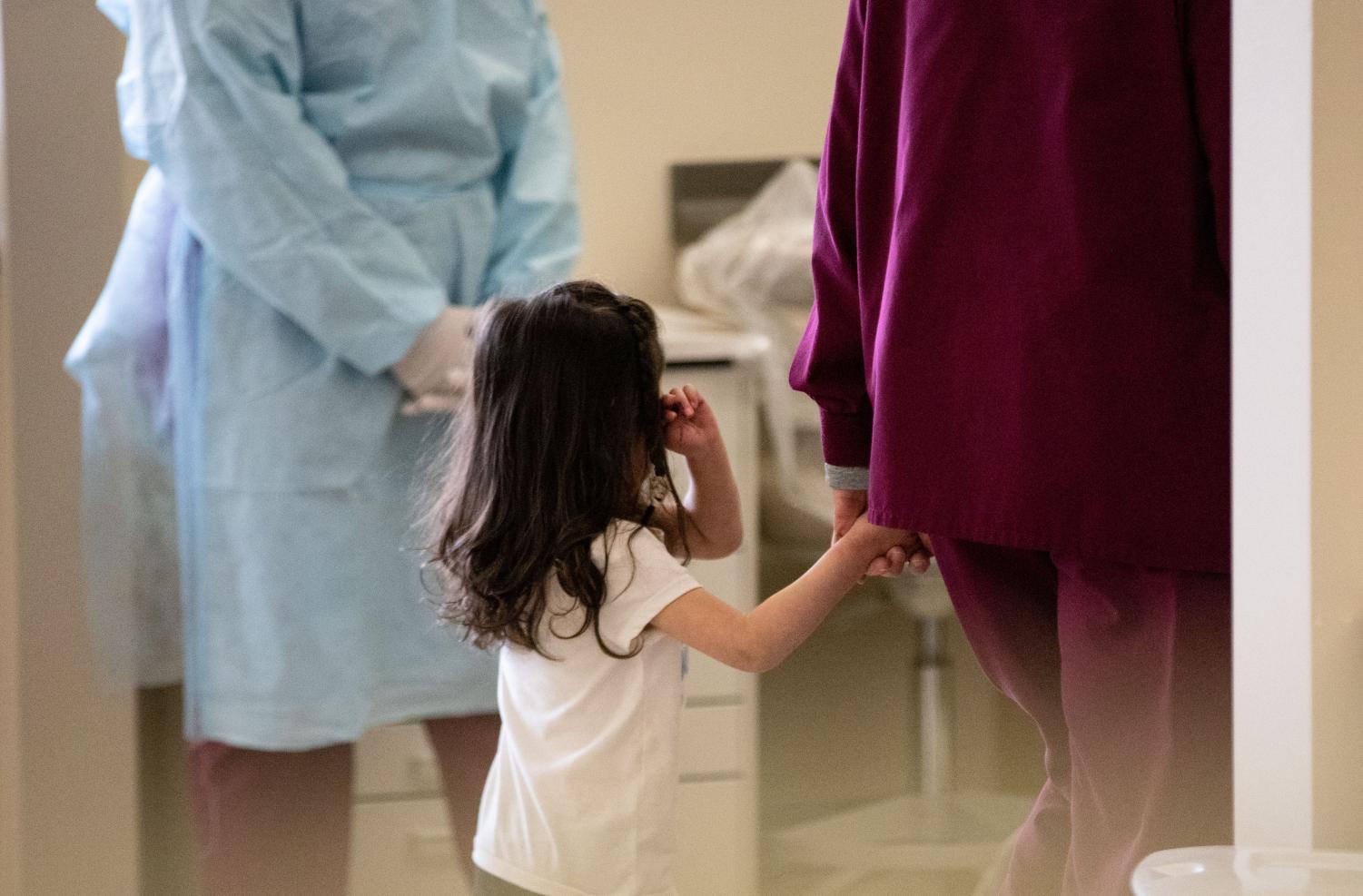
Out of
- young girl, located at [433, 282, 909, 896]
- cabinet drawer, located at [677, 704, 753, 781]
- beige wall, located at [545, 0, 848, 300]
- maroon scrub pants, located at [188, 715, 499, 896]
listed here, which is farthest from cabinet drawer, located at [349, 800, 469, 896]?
beige wall, located at [545, 0, 848, 300]

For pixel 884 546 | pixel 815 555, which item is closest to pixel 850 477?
pixel 884 546

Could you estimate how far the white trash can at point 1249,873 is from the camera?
15.9 inches

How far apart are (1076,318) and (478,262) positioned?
2.31ft

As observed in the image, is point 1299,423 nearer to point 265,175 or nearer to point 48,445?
point 265,175

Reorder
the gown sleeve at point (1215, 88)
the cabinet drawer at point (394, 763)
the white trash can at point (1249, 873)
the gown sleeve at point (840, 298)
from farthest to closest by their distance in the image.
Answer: the cabinet drawer at point (394, 763), the gown sleeve at point (840, 298), the gown sleeve at point (1215, 88), the white trash can at point (1249, 873)

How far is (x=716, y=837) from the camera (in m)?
1.44

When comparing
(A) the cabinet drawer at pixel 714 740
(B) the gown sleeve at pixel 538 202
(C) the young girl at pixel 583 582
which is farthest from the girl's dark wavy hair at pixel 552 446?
(A) the cabinet drawer at pixel 714 740

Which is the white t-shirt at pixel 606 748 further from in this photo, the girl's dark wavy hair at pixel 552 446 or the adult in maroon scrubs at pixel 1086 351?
the adult in maroon scrubs at pixel 1086 351

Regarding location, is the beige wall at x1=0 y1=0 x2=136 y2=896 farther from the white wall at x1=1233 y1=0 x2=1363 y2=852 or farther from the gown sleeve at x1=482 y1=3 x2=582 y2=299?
the white wall at x1=1233 y1=0 x2=1363 y2=852

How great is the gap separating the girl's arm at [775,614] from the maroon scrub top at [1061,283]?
115 millimetres

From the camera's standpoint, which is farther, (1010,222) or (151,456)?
(151,456)

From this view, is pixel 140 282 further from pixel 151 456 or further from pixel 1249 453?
pixel 1249 453

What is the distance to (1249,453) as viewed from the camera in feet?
1.52

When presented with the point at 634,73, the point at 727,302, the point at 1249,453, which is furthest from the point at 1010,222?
the point at 634,73
